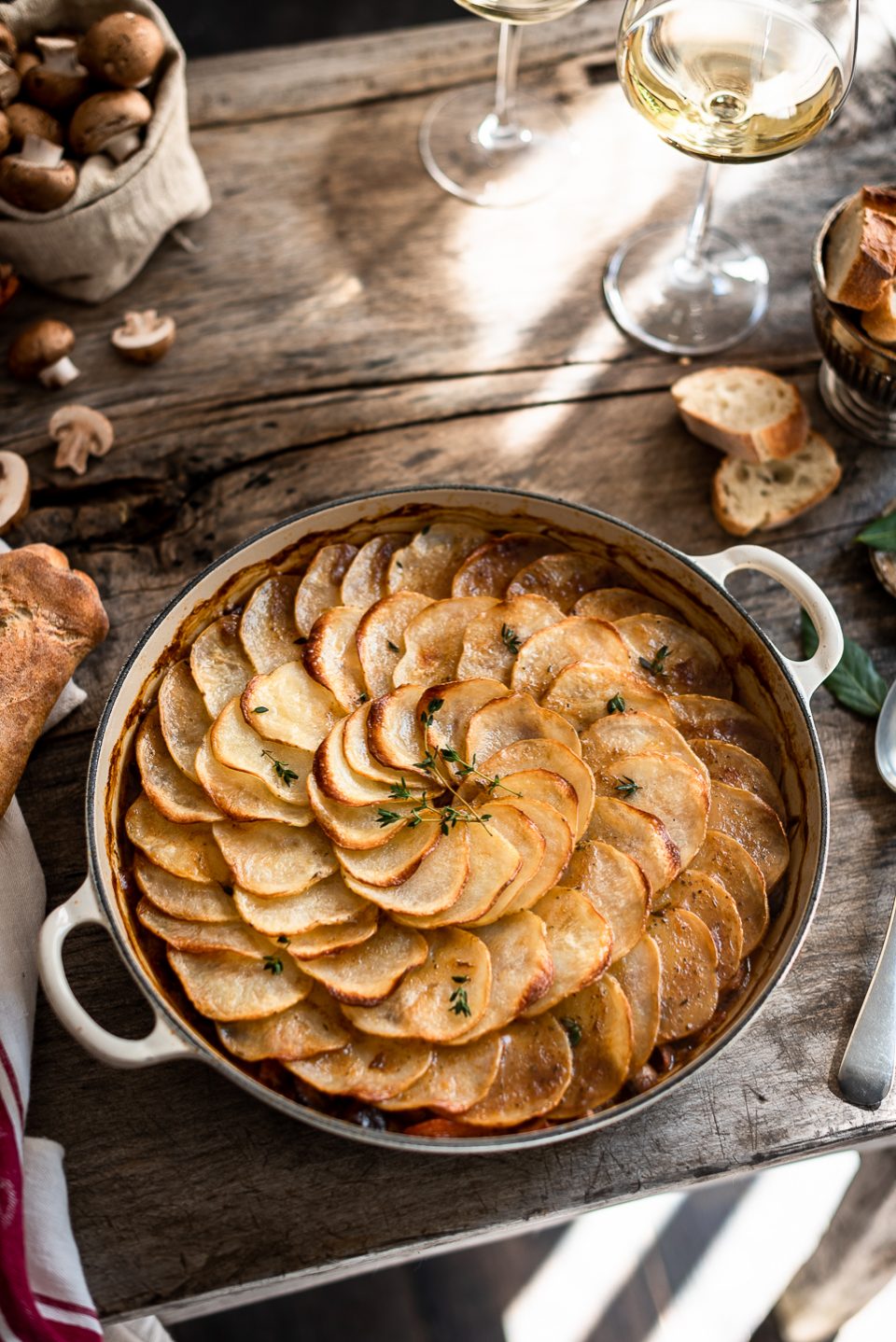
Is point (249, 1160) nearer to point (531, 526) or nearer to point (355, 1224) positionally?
point (355, 1224)

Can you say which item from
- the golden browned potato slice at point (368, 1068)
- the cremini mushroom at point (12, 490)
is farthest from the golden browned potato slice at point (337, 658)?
the cremini mushroom at point (12, 490)

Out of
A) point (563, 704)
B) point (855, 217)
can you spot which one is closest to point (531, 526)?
point (563, 704)

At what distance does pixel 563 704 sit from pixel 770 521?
0.67 m

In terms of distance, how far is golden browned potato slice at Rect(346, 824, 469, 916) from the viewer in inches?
64.6

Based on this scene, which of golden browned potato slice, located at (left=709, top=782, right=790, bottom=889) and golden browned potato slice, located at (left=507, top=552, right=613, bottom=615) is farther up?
golden browned potato slice, located at (left=507, top=552, right=613, bottom=615)

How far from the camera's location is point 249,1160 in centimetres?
175

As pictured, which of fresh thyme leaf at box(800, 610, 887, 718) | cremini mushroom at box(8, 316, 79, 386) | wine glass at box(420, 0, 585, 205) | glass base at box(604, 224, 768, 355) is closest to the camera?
fresh thyme leaf at box(800, 610, 887, 718)

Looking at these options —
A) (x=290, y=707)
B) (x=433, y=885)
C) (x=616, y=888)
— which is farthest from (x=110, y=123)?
(x=616, y=888)

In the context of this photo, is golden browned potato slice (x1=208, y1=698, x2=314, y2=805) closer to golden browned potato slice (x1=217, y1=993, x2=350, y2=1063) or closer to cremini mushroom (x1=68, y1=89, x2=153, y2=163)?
golden browned potato slice (x1=217, y1=993, x2=350, y2=1063)

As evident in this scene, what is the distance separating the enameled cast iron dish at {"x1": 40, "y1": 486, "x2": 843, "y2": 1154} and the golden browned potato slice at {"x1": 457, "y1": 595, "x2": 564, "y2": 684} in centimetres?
18

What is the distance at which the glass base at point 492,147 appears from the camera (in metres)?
2.64

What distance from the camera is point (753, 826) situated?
71.6 inches

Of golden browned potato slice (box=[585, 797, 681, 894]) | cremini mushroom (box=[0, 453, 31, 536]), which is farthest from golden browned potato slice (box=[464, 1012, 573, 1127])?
cremini mushroom (box=[0, 453, 31, 536])

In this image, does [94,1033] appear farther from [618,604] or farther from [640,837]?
[618,604]
